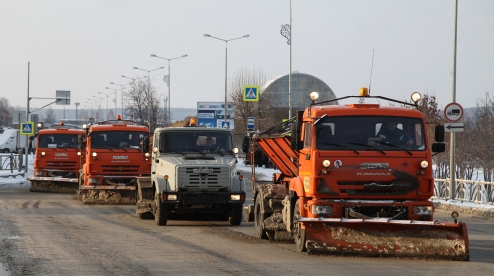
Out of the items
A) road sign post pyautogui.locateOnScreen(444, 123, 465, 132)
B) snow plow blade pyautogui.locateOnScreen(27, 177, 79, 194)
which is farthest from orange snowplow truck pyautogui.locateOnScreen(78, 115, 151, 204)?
road sign post pyautogui.locateOnScreen(444, 123, 465, 132)

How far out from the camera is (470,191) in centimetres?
2512

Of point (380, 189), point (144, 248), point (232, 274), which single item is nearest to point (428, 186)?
point (380, 189)

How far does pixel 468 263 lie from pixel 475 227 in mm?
7104

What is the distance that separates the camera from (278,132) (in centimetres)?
1667

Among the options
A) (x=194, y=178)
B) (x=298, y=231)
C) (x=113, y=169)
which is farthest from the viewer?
(x=113, y=169)

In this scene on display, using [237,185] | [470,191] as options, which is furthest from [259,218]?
[470,191]

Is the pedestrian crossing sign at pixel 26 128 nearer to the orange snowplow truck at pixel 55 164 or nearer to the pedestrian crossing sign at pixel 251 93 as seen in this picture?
the pedestrian crossing sign at pixel 251 93

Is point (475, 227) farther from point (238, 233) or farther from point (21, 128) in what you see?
point (21, 128)

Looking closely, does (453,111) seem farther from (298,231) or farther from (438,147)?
(298,231)

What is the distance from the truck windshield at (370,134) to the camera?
12789 millimetres

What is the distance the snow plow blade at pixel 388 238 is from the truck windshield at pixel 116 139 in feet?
44.8

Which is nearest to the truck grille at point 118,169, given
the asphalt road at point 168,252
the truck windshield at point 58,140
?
the asphalt road at point 168,252

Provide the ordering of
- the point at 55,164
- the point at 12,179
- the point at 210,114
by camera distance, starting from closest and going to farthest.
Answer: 1. the point at 55,164
2. the point at 12,179
3. the point at 210,114

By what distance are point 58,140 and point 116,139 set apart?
25.4 ft
